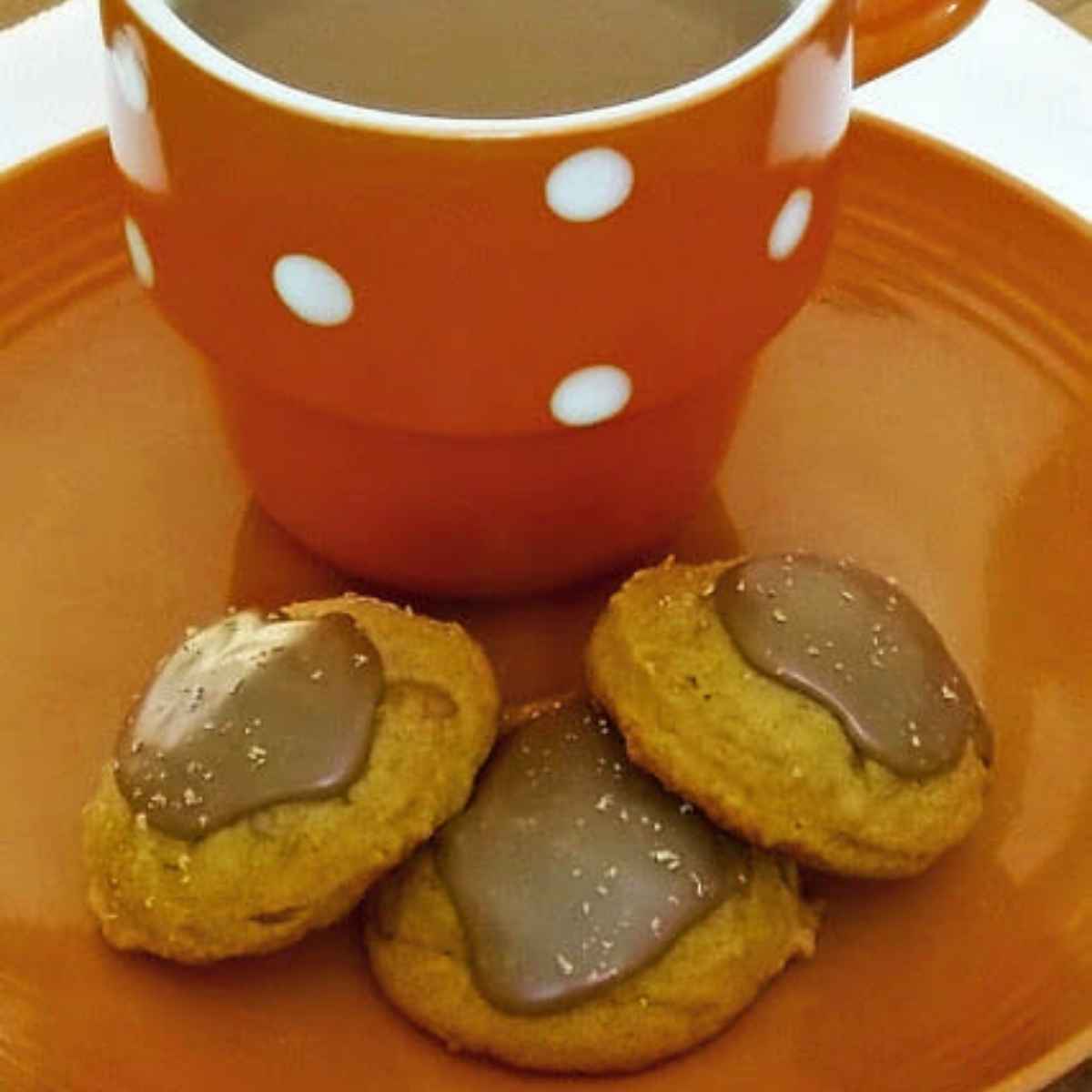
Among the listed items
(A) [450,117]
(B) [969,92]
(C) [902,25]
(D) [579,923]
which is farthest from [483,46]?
(B) [969,92]

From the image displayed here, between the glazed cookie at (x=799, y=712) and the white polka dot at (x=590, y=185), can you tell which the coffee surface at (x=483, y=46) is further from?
the glazed cookie at (x=799, y=712)

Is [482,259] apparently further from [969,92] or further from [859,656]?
[969,92]

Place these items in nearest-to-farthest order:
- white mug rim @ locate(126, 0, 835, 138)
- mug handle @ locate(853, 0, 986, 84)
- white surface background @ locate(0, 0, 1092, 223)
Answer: white mug rim @ locate(126, 0, 835, 138) < mug handle @ locate(853, 0, 986, 84) < white surface background @ locate(0, 0, 1092, 223)

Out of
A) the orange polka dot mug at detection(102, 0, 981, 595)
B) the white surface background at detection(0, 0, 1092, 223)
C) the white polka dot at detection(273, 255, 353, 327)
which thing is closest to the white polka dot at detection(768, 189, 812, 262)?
the orange polka dot mug at detection(102, 0, 981, 595)

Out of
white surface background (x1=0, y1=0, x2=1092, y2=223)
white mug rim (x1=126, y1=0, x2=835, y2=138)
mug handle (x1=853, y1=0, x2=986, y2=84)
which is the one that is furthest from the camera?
white surface background (x1=0, y1=0, x2=1092, y2=223)

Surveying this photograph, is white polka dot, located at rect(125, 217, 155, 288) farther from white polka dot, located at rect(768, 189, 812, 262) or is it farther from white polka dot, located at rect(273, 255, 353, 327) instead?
white polka dot, located at rect(768, 189, 812, 262)
